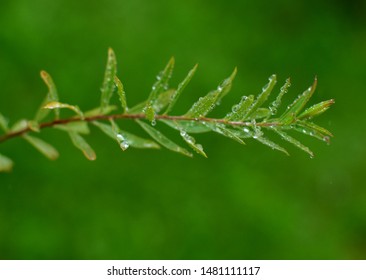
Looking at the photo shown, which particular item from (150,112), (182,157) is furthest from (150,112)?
(182,157)

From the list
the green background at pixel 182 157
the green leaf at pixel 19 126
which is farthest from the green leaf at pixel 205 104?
the green background at pixel 182 157

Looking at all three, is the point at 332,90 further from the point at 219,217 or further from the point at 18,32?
the point at 18,32

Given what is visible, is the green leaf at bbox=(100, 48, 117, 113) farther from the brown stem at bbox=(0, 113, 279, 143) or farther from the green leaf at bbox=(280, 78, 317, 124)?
the green leaf at bbox=(280, 78, 317, 124)

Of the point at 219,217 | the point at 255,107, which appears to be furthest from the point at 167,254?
the point at 255,107

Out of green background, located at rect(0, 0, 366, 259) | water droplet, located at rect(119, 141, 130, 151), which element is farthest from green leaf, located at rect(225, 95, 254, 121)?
green background, located at rect(0, 0, 366, 259)

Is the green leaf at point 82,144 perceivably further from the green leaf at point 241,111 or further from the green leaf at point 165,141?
the green leaf at point 241,111
